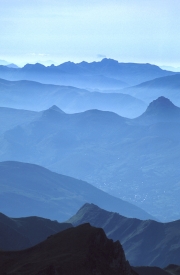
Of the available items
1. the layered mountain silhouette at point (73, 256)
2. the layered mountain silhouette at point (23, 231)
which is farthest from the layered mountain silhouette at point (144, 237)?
the layered mountain silhouette at point (73, 256)

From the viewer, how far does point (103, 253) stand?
172 feet

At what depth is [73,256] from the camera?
4894 centimetres

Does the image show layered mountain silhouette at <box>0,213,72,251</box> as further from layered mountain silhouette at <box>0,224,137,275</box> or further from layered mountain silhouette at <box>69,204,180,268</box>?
layered mountain silhouette at <box>0,224,137,275</box>

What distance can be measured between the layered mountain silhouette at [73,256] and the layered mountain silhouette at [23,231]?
41531 mm

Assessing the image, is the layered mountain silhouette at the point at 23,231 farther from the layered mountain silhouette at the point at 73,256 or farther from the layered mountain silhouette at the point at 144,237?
the layered mountain silhouette at the point at 73,256

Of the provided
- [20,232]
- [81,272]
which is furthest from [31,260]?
[20,232]

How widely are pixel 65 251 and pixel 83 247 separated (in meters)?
1.57

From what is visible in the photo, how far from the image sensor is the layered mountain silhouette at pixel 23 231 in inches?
3942

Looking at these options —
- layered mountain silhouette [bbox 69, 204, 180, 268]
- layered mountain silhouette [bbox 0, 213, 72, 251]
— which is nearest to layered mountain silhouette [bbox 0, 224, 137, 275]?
layered mountain silhouette [bbox 0, 213, 72, 251]

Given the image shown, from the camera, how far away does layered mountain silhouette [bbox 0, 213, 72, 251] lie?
10012 cm

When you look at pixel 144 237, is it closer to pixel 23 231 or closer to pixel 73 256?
pixel 23 231

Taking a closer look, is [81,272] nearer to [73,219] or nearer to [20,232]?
[20,232]

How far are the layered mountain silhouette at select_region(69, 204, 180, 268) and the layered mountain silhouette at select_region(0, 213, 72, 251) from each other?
68.9 ft

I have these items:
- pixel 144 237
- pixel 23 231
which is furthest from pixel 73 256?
pixel 144 237
